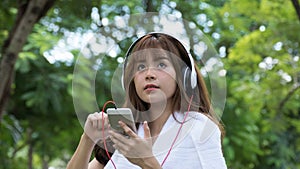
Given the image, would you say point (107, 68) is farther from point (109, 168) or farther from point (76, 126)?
point (76, 126)

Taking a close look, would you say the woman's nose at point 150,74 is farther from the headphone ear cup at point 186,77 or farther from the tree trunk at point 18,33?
the tree trunk at point 18,33

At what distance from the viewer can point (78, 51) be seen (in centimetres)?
475

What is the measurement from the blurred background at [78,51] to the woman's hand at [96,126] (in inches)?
57.7

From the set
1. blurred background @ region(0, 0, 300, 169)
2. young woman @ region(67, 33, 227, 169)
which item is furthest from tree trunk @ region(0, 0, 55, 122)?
young woman @ region(67, 33, 227, 169)

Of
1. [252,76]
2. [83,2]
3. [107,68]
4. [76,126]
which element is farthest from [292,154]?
[107,68]

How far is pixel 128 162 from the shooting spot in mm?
1369

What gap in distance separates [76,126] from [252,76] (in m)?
2.31

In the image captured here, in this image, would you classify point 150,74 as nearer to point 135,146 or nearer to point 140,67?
point 140,67

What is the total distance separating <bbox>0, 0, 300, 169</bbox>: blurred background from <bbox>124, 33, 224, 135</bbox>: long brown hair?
130cm

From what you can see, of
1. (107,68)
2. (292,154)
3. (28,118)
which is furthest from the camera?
(292,154)

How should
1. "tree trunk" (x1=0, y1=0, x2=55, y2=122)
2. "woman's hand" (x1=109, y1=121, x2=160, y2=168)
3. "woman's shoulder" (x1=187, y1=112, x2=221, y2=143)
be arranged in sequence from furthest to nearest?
"tree trunk" (x1=0, y1=0, x2=55, y2=122) → "woman's shoulder" (x1=187, y1=112, x2=221, y2=143) → "woman's hand" (x1=109, y1=121, x2=160, y2=168)

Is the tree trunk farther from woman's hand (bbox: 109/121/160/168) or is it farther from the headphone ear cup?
woman's hand (bbox: 109/121/160/168)

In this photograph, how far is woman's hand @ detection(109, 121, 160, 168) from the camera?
120cm

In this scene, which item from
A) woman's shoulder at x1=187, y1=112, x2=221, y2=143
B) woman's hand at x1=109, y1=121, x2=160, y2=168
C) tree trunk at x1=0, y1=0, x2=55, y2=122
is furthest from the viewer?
tree trunk at x1=0, y1=0, x2=55, y2=122
